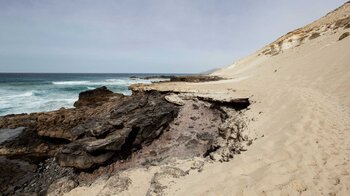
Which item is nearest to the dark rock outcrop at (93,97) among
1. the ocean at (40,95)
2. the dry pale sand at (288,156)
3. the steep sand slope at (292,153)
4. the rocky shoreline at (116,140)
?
the rocky shoreline at (116,140)

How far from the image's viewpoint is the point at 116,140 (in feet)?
29.3

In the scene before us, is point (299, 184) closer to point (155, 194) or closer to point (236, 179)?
point (236, 179)

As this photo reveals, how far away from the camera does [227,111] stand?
10141 millimetres

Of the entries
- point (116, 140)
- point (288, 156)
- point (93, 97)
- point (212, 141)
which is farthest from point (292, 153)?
point (93, 97)

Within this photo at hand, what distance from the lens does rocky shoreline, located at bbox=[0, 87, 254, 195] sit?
8.55 meters

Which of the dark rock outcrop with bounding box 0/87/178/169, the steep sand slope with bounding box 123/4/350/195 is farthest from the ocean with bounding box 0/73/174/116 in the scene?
the steep sand slope with bounding box 123/4/350/195

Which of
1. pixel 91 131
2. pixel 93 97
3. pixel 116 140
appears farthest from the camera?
pixel 93 97

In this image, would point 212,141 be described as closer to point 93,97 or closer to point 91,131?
point 91,131

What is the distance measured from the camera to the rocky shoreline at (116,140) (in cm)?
855

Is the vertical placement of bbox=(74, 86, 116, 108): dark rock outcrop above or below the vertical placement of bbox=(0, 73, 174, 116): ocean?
above

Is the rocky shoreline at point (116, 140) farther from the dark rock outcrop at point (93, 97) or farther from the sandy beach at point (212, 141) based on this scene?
the dark rock outcrop at point (93, 97)

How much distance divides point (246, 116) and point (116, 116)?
15.8 feet

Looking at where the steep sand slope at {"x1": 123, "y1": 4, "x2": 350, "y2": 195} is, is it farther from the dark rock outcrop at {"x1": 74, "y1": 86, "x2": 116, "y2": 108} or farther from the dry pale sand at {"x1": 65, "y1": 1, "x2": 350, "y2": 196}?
the dark rock outcrop at {"x1": 74, "y1": 86, "x2": 116, "y2": 108}

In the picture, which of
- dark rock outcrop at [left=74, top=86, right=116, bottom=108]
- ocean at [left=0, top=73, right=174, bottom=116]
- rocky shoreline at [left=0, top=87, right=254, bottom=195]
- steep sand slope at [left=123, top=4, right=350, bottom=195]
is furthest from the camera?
ocean at [left=0, top=73, right=174, bottom=116]
